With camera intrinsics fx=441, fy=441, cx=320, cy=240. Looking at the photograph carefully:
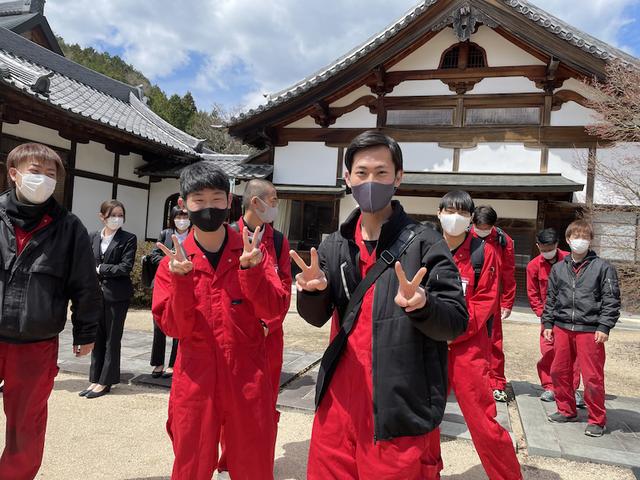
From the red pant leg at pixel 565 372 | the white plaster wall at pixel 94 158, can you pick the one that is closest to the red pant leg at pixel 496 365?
the red pant leg at pixel 565 372

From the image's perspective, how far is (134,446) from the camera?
3410 mm

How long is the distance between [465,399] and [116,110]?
44.1 feet

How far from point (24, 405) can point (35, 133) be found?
28.6 ft

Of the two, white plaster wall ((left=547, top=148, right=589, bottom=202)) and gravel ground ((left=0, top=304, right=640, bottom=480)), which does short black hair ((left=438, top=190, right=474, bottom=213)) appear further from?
white plaster wall ((left=547, top=148, right=589, bottom=202))

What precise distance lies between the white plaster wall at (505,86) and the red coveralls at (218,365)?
10.4 metres

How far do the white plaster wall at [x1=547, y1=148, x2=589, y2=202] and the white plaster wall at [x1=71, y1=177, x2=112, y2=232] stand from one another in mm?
11040

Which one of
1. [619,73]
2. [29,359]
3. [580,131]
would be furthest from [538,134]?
[29,359]

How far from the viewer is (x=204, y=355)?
220cm

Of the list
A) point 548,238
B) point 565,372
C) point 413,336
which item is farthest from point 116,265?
point 548,238

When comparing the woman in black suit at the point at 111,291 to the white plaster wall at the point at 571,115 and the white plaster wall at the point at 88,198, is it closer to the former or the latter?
the white plaster wall at the point at 88,198

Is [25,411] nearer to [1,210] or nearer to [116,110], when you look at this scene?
[1,210]

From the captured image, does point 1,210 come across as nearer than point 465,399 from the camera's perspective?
Yes

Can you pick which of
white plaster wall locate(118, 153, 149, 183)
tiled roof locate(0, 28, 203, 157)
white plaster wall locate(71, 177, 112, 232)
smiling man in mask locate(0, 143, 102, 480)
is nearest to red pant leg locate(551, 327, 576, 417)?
smiling man in mask locate(0, 143, 102, 480)

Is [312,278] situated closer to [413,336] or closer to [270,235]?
[413,336]
